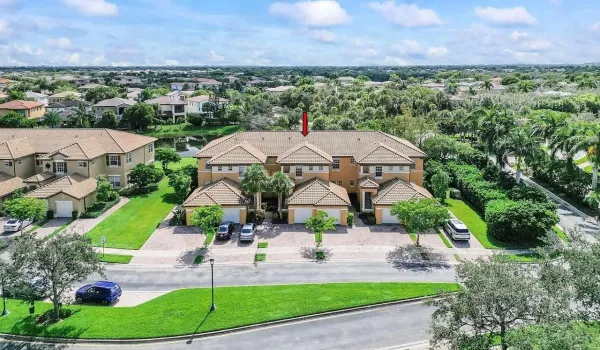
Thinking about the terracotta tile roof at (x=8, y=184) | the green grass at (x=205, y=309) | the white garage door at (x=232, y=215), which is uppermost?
the terracotta tile roof at (x=8, y=184)

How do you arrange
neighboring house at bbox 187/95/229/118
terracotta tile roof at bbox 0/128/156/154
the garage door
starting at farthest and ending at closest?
neighboring house at bbox 187/95/229/118 → terracotta tile roof at bbox 0/128/156/154 → the garage door

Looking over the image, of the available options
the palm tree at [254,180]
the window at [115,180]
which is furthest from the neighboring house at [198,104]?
Answer: the palm tree at [254,180]

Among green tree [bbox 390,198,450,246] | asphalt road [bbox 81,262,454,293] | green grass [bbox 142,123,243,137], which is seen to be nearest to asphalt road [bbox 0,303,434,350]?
asphalt road [bbox 81,262,454,293]

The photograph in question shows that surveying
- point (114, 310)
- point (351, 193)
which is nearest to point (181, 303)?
point (114, 310)

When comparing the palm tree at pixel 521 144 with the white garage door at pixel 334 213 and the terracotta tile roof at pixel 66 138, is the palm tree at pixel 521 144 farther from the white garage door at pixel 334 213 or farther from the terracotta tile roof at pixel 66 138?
the terracotta tile roof at pixel 66 138

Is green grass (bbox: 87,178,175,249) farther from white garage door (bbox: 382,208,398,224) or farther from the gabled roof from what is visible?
white garage door (bbox: 382,208,398,224)

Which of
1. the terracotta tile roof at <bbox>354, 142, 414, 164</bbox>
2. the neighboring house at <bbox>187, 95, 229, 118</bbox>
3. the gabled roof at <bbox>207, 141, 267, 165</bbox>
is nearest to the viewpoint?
the gabled roof at <bbox>207, 141, 267, 165</bbox>
